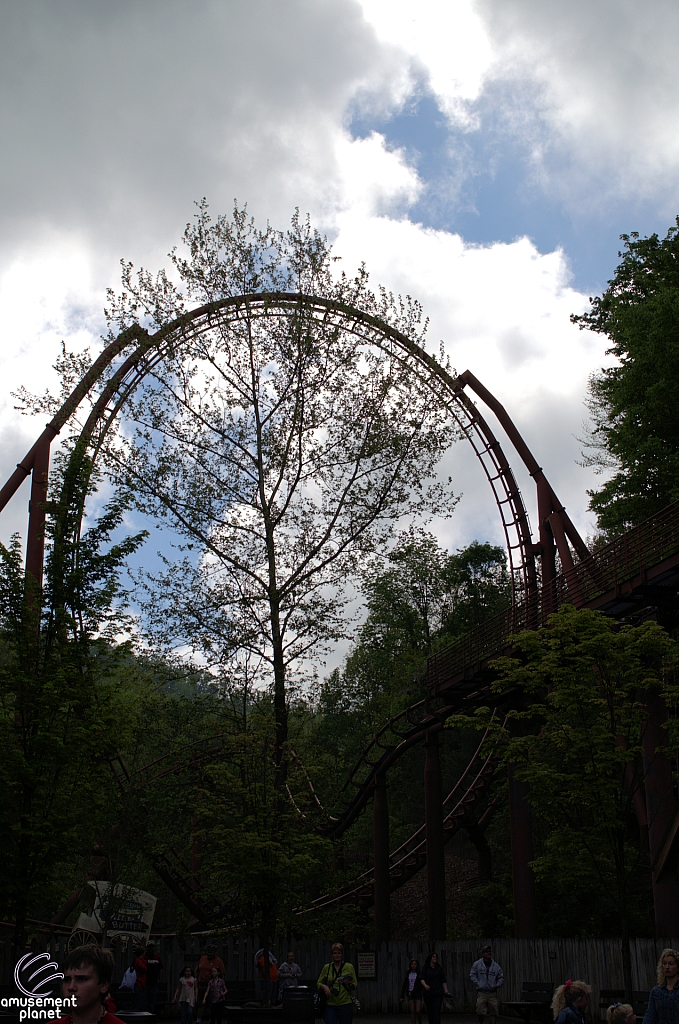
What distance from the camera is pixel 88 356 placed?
19.4 meters

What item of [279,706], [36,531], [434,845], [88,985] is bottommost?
[434,845]

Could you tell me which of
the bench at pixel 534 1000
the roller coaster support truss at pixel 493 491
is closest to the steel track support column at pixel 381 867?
the roller coaster support truss at pixel 493 491

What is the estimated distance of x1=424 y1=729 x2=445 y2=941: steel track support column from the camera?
23875 mm

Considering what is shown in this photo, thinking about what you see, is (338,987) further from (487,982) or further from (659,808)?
(659,808)

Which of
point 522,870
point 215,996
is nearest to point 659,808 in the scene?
point 522,870

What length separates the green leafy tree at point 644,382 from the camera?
24.4 m

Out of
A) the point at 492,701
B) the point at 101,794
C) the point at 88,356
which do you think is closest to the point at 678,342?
the point at 492,701

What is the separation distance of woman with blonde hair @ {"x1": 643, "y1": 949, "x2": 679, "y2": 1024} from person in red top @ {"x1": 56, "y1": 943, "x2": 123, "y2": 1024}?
3.88m

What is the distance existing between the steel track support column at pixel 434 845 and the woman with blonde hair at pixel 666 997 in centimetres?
1912

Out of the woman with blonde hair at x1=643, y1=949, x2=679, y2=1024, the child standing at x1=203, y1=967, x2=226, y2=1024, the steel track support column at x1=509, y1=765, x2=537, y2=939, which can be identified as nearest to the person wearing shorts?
the child standing at x1=203, y1=967, x2=226, y2=1024

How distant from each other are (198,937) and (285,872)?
7378 millimetres

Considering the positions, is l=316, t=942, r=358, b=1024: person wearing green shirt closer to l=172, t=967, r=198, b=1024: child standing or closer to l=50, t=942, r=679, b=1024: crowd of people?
l=50, t=942, r=679, b=1024: crowd of people

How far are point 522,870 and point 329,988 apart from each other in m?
13.4

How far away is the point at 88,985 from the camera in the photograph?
3.46m
